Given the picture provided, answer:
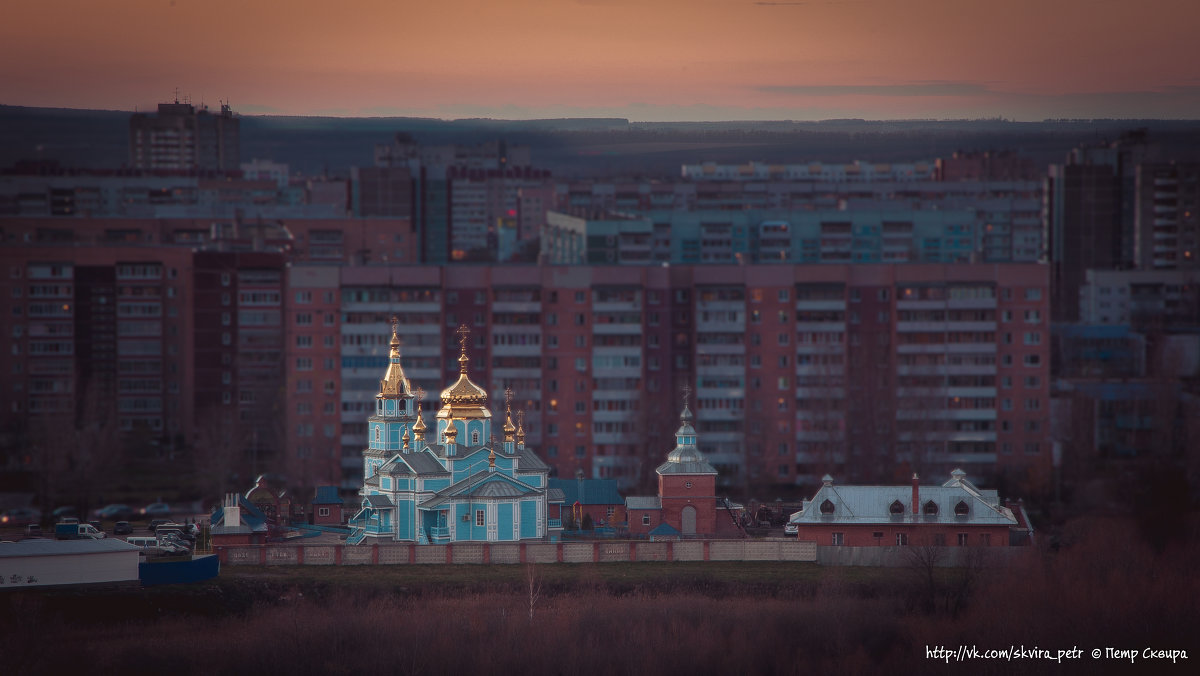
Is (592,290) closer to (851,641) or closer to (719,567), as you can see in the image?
(719,567)

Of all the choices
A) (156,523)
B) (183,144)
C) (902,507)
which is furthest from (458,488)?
(183,144)

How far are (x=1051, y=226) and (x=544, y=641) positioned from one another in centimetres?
5211

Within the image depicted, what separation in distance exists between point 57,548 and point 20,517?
31.9ft

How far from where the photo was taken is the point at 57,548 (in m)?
33.4

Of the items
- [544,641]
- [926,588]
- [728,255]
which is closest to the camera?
[544,641]

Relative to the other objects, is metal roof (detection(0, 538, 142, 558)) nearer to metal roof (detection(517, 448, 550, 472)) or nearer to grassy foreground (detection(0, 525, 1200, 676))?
grassy foreground (detection(0, 525, 1200, 676))

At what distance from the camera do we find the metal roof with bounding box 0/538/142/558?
→ 3306 centimetres

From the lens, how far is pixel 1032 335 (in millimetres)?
48906

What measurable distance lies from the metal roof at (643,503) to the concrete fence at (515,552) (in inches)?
70.0

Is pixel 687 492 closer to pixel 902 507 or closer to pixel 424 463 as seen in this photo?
pixel 902 507

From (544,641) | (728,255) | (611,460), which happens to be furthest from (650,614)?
(728,255)

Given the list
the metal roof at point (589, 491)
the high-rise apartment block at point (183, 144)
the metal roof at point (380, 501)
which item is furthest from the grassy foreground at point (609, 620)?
the high-rise apartment block at point (183, 144)

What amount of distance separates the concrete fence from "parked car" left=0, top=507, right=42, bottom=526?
26.8ft

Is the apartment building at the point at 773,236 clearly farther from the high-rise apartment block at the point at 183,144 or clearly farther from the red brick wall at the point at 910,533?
the high-rise apartment block at the point at 183,144
